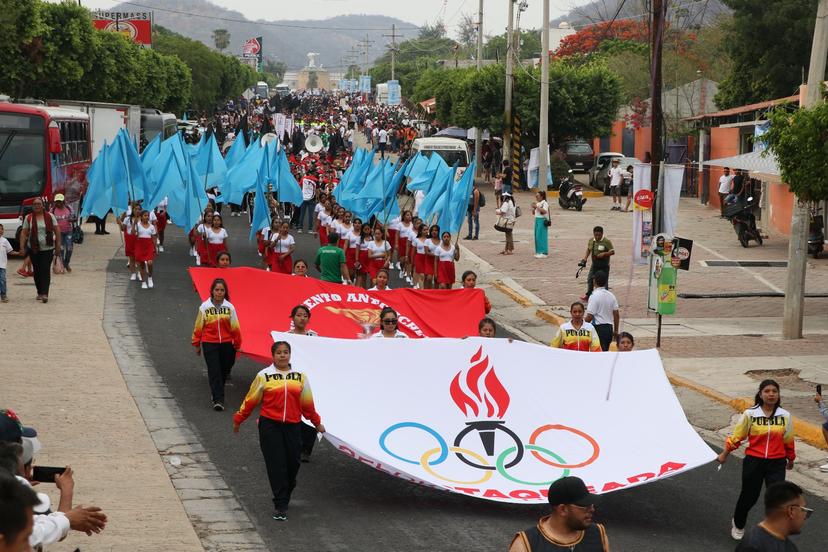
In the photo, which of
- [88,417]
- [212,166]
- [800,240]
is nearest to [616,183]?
[212,166]

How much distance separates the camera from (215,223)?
2186cm

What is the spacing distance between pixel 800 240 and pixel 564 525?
539 inches

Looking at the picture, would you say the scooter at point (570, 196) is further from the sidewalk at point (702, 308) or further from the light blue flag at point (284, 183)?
the light blue flag at point (284, 183)

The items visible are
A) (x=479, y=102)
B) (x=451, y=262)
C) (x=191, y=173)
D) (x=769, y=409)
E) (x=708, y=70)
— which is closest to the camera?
(x=769, y=409)

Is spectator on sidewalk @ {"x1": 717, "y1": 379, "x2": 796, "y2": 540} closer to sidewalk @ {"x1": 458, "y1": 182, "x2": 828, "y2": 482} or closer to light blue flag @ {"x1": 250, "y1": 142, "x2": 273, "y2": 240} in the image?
sidewalk @ {"x1": 458, "y1": 182, "x2": 828, "y2": 482}

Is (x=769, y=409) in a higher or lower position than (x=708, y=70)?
lower

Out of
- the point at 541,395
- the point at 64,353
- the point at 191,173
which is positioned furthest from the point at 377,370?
the point at 191,173

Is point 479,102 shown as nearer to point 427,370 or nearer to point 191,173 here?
point 191,173

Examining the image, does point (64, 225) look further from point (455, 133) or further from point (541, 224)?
point (455, 133)

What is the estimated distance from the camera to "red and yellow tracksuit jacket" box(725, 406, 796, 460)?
958cm

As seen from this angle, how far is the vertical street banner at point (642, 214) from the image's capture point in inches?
773

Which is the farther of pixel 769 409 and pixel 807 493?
pixel 807 493

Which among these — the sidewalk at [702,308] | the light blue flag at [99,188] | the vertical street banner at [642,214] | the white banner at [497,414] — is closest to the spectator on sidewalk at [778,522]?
the white banner at [497,414]

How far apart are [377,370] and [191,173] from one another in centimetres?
1477
